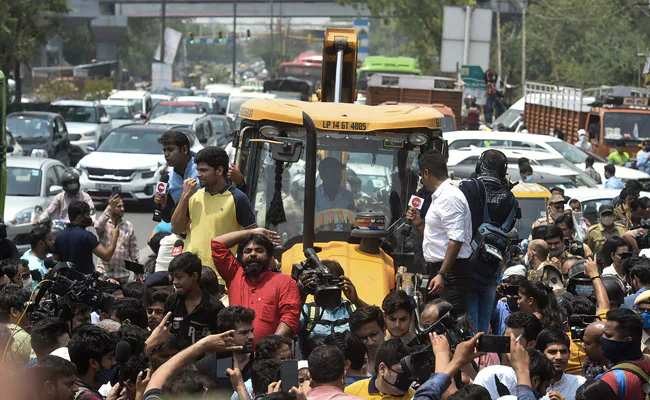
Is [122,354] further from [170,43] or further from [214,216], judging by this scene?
[170,43]

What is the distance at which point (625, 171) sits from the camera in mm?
21984

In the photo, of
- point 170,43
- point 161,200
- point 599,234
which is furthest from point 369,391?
point 170,43

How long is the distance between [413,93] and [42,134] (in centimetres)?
946

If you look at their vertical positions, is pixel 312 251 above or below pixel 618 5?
below

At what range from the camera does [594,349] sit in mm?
6703

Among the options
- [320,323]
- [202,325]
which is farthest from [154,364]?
[320,323]

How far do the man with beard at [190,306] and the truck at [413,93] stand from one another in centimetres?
2096

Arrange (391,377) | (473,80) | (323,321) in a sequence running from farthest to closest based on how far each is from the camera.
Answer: (473,80), (323,321), (391,377)

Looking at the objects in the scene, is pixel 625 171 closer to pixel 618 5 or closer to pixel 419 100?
pixel 419 100

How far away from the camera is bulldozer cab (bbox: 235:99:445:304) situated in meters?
9.07

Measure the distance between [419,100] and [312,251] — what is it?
21.1 m

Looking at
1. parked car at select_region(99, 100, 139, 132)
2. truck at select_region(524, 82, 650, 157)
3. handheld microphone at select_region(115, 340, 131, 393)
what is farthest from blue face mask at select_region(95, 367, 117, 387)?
parked car at select_region(99, 100, 139, 132)

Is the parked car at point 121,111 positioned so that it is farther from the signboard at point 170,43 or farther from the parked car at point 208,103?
the signboard at point 170,43

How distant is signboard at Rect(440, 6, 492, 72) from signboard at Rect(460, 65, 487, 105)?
1417mm
